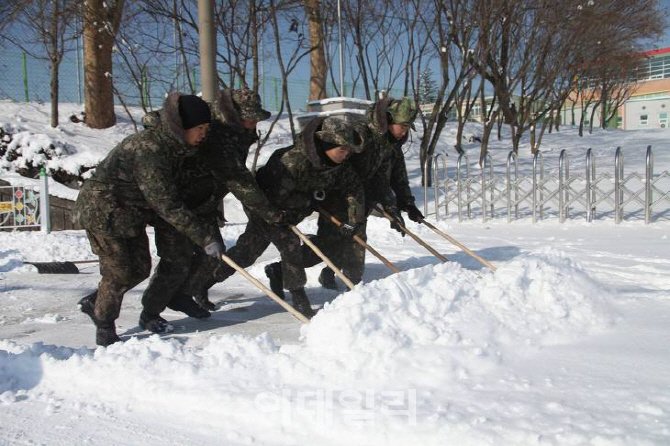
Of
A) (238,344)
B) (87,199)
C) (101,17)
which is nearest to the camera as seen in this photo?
(238,344)

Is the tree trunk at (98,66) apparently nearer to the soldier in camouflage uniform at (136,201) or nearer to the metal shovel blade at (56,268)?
the metal shovel blade at (56,268)

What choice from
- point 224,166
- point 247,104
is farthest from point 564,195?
point 224,166

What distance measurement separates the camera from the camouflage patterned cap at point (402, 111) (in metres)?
4.04

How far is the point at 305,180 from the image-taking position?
3906 mm

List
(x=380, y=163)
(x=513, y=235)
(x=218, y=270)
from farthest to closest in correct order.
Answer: (x=513, y=235), (x=380, y=163), (x=218, y=270)

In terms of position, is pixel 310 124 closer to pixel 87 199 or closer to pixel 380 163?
pixel 380 163

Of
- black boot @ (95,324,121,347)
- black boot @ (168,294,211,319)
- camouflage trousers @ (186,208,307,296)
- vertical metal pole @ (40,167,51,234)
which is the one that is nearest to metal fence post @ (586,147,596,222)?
camouflage trousers @ (186,208,307,296)

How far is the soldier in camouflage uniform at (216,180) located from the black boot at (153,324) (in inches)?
2.7

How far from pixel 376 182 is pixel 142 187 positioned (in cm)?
201

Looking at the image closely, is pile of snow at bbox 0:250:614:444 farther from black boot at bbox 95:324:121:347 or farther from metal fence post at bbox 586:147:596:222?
metal fence post at bbox 586:147:596:222

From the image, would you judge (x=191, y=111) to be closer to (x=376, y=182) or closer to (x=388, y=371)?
(x=388, y=371)

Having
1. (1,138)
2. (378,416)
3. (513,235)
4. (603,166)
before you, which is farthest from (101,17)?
(603,166)

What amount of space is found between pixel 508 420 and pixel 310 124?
7.65 ft

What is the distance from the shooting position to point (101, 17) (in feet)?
36.3
